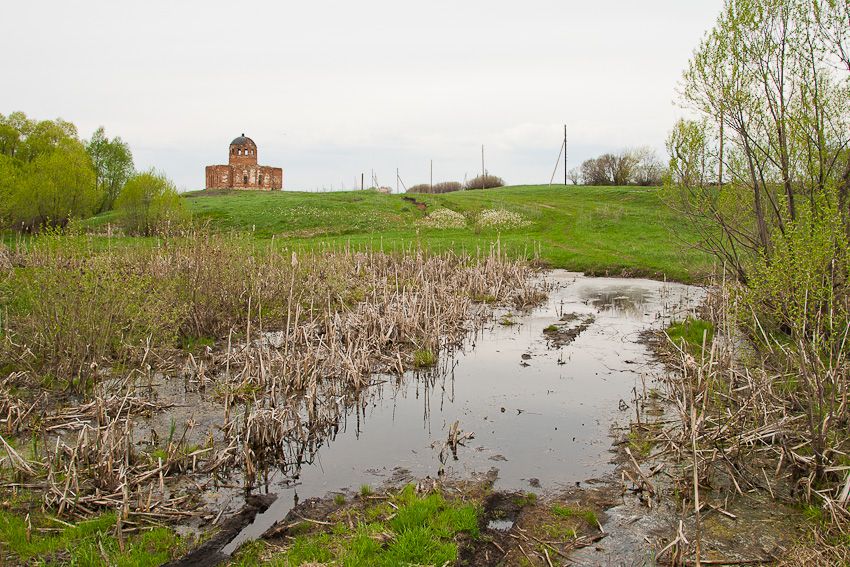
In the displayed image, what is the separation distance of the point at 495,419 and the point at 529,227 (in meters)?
32.0

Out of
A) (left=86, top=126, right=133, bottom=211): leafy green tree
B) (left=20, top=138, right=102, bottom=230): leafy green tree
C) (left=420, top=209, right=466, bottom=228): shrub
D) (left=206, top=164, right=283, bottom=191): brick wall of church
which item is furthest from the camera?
(left=206, top=164, right=283, bottom=191): brick wall of church

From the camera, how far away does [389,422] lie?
344 inches

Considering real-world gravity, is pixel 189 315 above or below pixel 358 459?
above

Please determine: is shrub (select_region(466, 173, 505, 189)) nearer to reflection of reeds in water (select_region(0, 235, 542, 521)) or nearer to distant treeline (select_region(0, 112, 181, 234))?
distant treeline (select_region(0, 112, 181, 234))

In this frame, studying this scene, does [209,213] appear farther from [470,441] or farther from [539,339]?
[470,441]

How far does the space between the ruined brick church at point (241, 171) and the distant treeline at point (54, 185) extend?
80.4 ft

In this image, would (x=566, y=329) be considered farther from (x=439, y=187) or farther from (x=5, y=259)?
(x=439, y=187)

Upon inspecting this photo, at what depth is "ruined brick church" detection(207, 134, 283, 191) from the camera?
71.2 metres

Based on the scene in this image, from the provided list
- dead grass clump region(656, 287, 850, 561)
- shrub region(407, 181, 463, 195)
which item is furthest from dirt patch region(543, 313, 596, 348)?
shrub region(407, 181, 463, 195)

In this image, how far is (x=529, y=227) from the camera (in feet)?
130

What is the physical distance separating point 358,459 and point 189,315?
6.69m

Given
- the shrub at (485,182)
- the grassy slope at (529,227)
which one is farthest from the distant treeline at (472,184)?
the grassy slope at (529,227)

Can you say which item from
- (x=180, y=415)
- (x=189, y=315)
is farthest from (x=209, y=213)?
(x=180, y=415)

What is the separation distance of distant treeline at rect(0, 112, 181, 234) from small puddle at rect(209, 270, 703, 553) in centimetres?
2313
